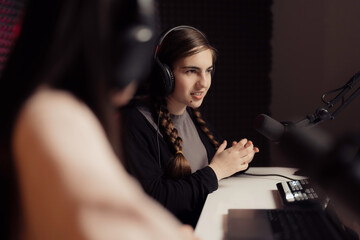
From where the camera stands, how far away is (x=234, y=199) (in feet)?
3.37

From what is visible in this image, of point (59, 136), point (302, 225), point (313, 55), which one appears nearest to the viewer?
point (59, 136)

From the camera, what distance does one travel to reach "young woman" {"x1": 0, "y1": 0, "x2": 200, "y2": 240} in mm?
251

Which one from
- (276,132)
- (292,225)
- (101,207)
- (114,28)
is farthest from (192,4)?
(101,207)

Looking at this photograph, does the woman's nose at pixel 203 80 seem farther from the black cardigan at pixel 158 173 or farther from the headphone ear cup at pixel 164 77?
the black cardigan at pixel 158 173

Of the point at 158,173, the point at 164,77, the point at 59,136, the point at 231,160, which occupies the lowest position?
the point at 158,173

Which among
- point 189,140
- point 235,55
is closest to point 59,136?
point 189,140

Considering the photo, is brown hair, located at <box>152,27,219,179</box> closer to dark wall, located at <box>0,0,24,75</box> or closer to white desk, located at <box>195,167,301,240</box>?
white desk, located at <box>195,167,301,240</box>

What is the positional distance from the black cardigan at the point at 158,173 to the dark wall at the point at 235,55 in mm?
793

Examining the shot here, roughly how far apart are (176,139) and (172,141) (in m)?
0.03

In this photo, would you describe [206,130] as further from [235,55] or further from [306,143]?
[306,143]

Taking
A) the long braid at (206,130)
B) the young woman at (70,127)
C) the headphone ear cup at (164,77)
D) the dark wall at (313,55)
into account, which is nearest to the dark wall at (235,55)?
the dark wall at (313,55)

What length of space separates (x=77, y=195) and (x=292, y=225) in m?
0.62

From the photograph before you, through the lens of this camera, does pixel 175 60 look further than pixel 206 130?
No

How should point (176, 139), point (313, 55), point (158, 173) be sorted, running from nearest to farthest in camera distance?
point (158, 173) < point (176, 139) < point (313, 55)
